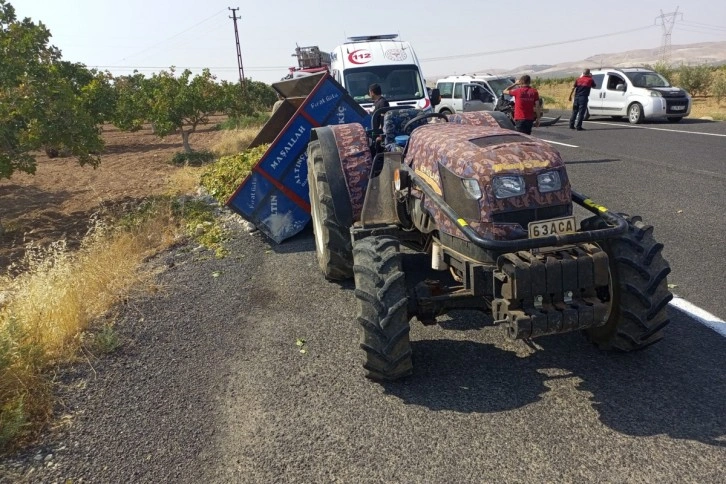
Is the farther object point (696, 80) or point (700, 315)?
point (696, 80)

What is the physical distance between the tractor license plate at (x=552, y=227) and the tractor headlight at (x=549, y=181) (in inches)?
9.6

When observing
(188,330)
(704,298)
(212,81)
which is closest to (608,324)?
(704,298)

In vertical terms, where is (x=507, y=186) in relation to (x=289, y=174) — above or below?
above

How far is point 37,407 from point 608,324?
391cm

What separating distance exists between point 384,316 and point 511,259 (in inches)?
33.4

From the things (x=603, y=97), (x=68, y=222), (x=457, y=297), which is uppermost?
(x=603, y=97)

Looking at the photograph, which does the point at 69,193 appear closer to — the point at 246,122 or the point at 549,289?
the point at 246,122

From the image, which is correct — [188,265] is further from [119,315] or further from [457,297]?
[457,297]

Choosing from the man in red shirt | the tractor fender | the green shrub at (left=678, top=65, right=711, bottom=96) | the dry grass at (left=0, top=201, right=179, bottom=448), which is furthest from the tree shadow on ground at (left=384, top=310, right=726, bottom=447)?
the green shrub at (left=678, top=65, right=711, bottom=96)

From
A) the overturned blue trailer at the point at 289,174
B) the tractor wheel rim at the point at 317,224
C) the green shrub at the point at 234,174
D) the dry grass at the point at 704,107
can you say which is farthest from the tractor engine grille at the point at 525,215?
the dry grass at the point at 704,107

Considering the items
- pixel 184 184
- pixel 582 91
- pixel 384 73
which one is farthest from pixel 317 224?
pixel 582 91

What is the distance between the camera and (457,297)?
3490mm

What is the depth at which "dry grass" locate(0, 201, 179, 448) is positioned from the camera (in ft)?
11.6

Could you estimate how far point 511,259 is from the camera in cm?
308
